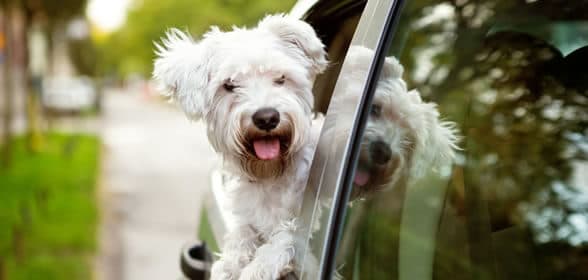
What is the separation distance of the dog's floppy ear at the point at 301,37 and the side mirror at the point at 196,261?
0.89 meters

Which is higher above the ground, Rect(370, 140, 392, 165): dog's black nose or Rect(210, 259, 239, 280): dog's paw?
Rect(370, 140, 392, 165): dog's black nose

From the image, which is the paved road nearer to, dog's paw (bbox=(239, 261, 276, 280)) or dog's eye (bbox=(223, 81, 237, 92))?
dog's eye (bbox=(223, 81, 237, 92))

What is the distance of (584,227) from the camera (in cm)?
134

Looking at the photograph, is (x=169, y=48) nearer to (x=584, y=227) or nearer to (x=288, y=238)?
(x=288, y=238)

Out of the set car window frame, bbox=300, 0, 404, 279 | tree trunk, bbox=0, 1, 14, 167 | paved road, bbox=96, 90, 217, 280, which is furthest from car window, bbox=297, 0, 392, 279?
tree trunk, bbox=0, 1, 14, 167

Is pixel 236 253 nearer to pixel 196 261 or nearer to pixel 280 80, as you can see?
pixel 280 80

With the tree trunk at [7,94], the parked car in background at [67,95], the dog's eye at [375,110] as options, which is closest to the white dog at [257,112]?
the dog's eye at [375,110]

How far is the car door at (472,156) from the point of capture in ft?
4.64

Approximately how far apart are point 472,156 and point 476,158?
10 millimetres

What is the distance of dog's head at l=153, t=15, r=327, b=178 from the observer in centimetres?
175

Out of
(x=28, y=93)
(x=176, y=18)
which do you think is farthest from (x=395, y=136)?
(x=176, y=18)

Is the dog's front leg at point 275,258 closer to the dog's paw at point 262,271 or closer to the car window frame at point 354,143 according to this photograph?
the dog's paw at point 262,271

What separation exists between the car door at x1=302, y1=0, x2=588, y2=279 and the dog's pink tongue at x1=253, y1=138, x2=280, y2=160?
0.35ft

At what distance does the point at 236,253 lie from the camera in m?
1.84
